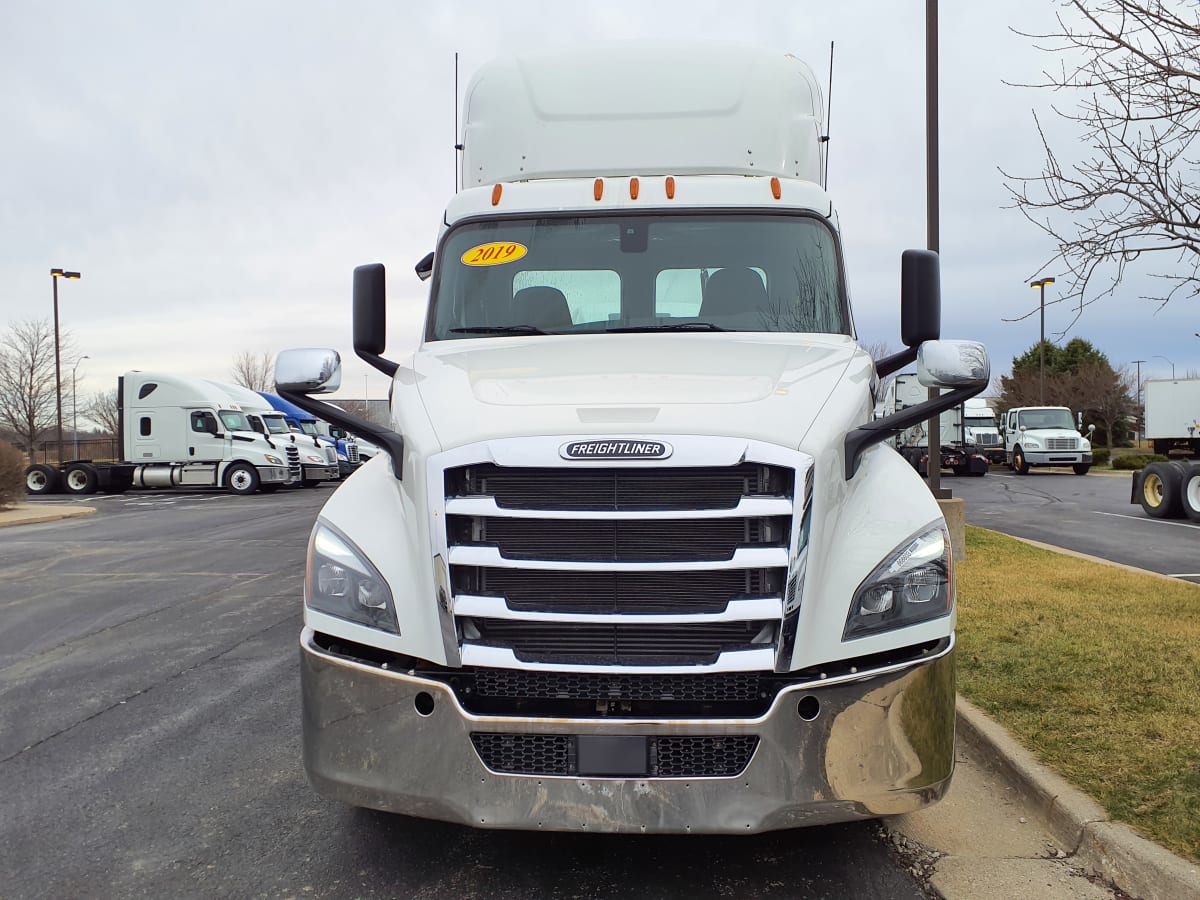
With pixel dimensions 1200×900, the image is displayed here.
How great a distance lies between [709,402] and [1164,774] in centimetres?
248

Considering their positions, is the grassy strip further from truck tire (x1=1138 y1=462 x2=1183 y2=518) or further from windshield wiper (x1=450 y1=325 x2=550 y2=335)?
truck tire (x1=1138 y1=462 x2=1183 y2=518)

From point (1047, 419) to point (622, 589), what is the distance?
119ft

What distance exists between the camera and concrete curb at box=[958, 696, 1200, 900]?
2986mm

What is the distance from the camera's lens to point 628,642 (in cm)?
293

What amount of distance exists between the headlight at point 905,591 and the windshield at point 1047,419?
35.3m

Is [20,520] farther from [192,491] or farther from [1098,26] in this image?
[1098,26]

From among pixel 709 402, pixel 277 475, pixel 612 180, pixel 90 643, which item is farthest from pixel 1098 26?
pixel 277 475

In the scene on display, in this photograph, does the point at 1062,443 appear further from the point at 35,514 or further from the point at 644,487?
the point at 644,487

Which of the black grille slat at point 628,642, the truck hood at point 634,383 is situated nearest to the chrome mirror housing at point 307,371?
the truck hood at point 634,383

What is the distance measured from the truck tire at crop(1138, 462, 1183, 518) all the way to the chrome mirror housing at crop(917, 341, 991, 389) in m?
15.3

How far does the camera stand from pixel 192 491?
29219 mm

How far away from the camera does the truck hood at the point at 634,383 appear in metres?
3.02

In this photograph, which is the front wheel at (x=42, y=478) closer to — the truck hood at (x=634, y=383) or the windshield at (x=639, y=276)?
the windshield at (x=639, y=276)

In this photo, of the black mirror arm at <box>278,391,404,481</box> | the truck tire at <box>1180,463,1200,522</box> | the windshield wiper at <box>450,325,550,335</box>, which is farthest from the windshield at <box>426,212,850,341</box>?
the truck tire at <box>1180,463,1200,522</box>
